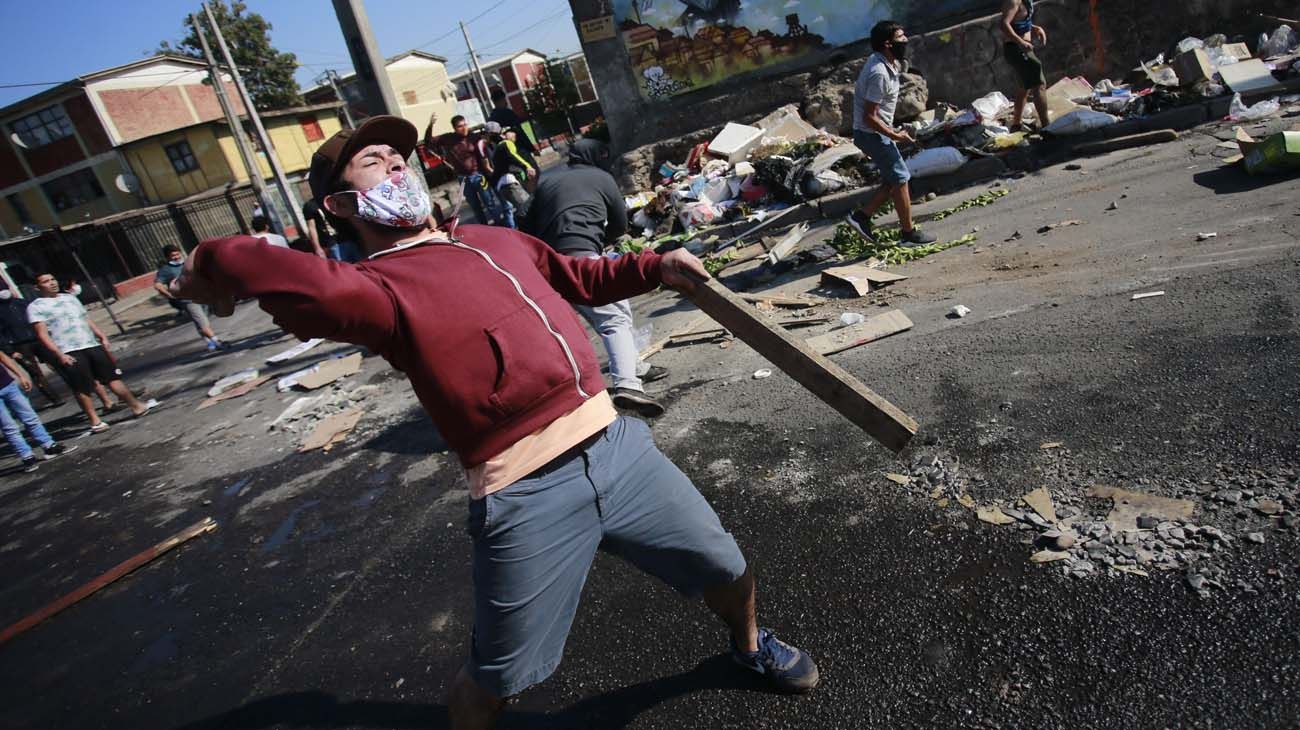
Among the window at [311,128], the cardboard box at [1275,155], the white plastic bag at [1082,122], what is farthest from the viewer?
the window at [311,128]

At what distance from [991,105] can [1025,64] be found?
179 cm

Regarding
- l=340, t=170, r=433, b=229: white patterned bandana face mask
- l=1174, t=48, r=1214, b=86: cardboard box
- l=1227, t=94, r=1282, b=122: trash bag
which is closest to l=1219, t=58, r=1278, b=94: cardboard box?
l=1174, t=48, r=1214, b=86: cardboard box

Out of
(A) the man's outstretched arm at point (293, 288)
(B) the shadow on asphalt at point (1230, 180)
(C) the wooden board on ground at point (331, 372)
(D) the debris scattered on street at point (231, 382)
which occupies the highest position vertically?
(A) the man's outstretched arm at point (293, 288)

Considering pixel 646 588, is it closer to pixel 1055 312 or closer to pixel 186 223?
pixel 1055 312

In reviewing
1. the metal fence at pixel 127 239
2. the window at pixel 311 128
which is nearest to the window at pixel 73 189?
the window at pixel 311 128

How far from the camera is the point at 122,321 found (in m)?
19.6

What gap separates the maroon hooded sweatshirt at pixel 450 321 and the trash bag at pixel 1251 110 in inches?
370

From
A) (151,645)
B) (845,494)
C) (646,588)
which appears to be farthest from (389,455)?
(845,494)

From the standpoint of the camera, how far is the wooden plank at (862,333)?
5.00 metres

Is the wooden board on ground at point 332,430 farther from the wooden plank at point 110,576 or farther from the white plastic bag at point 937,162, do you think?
the white plastic bag at point 937,162

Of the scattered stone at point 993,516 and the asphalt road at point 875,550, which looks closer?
the asphalt road at point 875,550

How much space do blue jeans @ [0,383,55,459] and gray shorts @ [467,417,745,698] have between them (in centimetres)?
886

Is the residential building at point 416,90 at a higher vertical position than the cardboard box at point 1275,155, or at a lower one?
higher

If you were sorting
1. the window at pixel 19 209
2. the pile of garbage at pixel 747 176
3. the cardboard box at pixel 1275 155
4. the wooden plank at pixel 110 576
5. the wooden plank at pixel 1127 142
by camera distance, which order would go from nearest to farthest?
the wooden plank at pixel 110 576 → the cardboard box at pixel 1275 155 → the wooden plank at pixel 1127 142 → the pile of garbage at pixel 747 176 → the window at pixel 19 209
